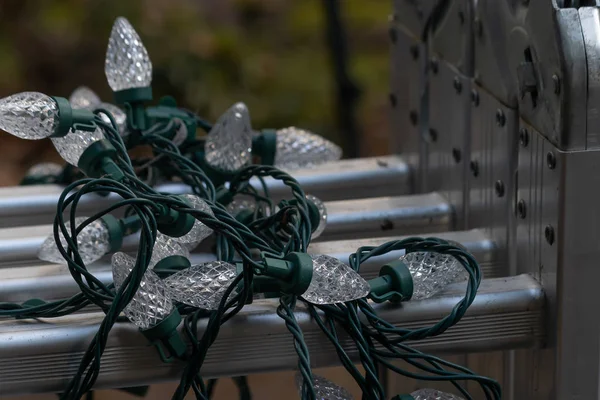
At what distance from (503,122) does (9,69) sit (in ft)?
8.11

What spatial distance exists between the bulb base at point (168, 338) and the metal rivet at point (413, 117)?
42 cm

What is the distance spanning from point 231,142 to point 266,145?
6 cm

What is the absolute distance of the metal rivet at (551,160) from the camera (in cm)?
58

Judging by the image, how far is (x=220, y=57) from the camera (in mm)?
2600

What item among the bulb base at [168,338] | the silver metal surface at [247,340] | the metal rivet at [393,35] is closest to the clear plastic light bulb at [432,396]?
the silver metal surface at [247,340]

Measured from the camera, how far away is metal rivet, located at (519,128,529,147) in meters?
0.64

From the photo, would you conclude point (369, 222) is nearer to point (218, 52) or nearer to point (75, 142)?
point (75, 142)

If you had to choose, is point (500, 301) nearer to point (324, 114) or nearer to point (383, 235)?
point (383, 235)

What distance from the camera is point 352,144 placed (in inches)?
86.8

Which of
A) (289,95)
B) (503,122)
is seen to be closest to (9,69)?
(289,95)

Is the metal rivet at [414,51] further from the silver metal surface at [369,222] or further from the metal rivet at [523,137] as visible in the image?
the metal rivet at [523,137]

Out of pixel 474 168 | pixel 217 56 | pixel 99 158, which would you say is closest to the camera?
pixel 99 158

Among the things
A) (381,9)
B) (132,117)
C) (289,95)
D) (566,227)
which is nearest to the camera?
(566,227)

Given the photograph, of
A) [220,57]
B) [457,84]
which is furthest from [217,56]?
[457,84]
